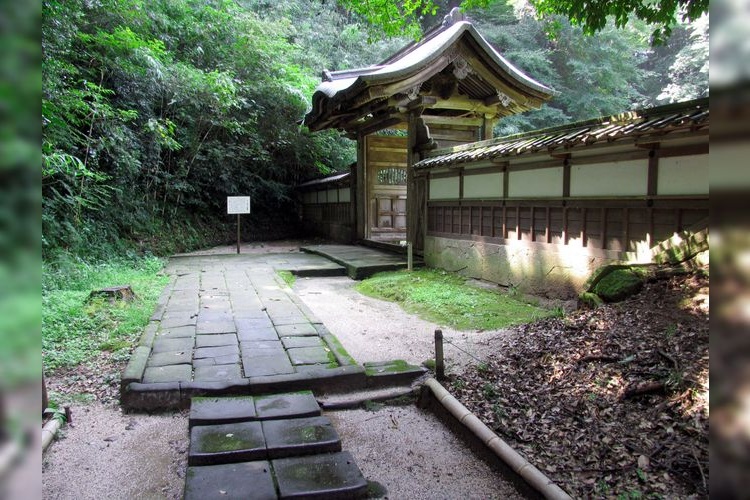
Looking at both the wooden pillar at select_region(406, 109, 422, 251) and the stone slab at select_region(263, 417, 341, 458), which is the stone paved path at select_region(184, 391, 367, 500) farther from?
the wooden pillar at select_region(406, 109, 422, 251)

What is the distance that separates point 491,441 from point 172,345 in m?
3.33

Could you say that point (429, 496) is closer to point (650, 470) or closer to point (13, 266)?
point (650, 470)

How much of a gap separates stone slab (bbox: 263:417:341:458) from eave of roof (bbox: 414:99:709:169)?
425cm

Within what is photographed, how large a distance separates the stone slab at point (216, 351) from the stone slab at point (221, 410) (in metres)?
0.87

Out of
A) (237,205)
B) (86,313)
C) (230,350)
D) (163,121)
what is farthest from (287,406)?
(163,121)

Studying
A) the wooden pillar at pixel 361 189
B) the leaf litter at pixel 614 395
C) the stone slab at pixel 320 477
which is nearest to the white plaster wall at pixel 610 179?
the leaf litter at pixel 614 395

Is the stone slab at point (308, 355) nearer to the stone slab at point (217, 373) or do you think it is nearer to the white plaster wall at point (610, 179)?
the stone slab at point (217, 373)

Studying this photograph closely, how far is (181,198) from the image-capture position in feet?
48.5

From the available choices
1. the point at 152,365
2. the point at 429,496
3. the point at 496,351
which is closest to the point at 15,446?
the point at 429,496

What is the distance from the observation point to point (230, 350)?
4.91 metres

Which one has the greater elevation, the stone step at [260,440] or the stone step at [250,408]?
the stone step at [250,408]

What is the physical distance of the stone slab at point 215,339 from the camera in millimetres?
5074

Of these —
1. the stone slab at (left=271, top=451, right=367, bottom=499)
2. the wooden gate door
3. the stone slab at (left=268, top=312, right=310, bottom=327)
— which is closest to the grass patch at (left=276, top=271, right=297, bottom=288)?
the stone slab at (left=268, top=312, right=310, bottom=327)

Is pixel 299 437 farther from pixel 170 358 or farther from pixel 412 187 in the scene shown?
pixel 412 187
